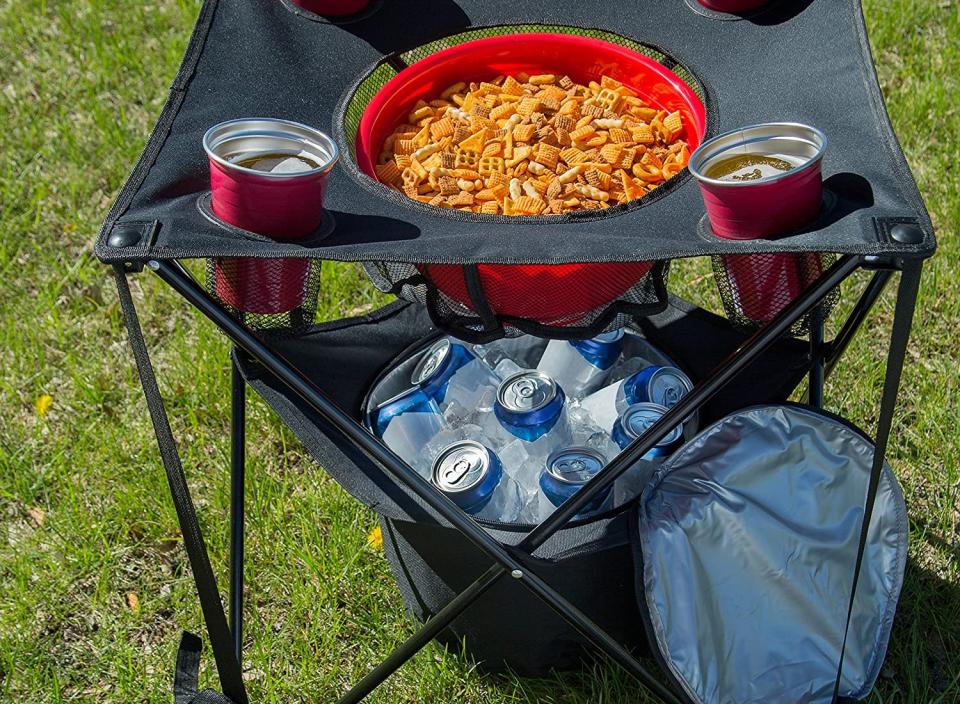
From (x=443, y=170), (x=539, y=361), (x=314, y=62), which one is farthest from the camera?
(x=539, y=361)

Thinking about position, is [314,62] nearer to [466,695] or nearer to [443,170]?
[443,170]

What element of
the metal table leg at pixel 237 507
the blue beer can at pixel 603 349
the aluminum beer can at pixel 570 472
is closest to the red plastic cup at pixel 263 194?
the metal table leg at pixel 237 507

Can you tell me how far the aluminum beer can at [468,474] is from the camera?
1988mm

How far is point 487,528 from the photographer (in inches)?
76.3

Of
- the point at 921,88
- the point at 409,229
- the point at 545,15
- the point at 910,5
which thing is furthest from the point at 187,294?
the point at 910,5

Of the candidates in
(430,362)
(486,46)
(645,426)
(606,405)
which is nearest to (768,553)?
(645,426)

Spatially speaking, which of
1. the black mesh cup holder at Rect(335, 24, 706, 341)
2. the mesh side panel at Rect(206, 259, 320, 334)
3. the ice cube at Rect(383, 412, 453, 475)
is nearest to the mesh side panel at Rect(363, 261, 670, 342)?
the black mesh cup holder at Rect(335, 24, 706, 341)

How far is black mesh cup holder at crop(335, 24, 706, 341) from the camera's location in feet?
5.77

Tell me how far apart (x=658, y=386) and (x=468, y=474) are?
44 cm

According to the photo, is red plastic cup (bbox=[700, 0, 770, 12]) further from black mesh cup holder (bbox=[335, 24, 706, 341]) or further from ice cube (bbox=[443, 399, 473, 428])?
ice cube (bbox=[443, 399, 473, 428])

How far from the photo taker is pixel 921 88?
3613mm

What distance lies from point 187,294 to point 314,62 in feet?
2.66

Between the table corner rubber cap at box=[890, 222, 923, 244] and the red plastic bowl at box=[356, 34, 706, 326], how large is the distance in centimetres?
42

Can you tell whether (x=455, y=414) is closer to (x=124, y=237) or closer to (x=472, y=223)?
(x=472, y=223)
